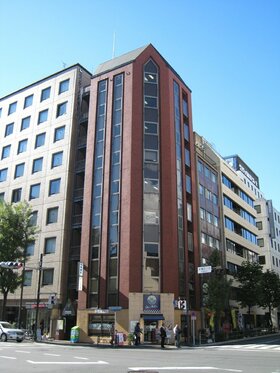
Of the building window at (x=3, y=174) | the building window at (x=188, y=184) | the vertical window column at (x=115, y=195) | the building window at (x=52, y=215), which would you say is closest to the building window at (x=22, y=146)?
the building window at (x=3, y=174)

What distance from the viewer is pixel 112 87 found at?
45000 millimetres

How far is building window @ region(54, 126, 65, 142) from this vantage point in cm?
4831

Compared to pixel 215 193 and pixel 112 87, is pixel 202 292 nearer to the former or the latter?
pixel 215 193

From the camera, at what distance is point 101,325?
36.2 meters

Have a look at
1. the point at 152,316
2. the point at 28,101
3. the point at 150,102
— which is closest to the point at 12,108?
the point at 28,101

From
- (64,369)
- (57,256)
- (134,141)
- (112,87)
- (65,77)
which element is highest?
(65,77)

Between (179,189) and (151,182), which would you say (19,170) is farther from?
(179,189)

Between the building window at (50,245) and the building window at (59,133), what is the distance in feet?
39.0

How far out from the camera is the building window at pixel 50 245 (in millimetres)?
43953

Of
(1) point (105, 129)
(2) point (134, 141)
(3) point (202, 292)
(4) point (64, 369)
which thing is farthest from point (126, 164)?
(4) point (64, 369)

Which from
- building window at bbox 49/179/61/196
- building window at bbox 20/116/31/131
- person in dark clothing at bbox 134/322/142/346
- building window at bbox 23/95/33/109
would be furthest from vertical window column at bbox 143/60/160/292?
building window at bbox 23/95/33/109

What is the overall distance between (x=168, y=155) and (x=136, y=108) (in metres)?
6.00

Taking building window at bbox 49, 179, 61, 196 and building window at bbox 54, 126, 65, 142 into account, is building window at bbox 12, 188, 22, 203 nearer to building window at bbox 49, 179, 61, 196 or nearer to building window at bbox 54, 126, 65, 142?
building window at bbox 49, 179, 61, 196

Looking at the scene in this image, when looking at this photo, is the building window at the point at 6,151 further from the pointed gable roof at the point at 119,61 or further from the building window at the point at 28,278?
the building window at the point at 28,278
